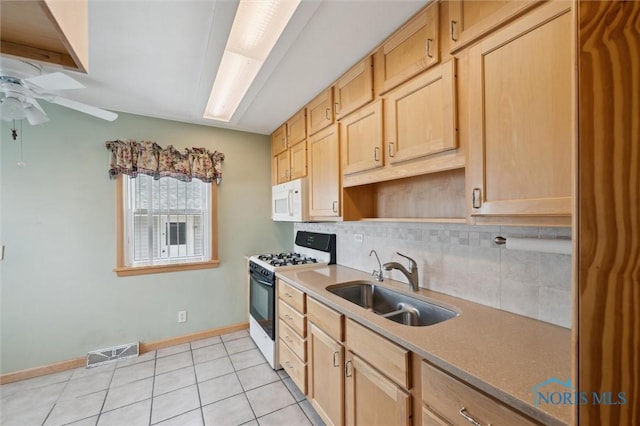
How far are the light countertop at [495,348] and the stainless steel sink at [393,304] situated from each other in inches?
3.4

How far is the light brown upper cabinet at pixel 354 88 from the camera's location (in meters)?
1.71

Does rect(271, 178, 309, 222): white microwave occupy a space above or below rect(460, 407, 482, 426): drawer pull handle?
above

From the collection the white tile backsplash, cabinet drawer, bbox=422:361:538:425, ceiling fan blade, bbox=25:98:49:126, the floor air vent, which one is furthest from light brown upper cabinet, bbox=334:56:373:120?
the floor air vent

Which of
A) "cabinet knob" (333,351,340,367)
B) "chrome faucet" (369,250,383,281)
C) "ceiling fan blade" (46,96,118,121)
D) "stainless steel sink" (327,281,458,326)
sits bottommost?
"cabinet knob" (333,351,340,367)

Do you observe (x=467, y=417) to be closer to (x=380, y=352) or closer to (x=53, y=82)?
(x=380, y=352)

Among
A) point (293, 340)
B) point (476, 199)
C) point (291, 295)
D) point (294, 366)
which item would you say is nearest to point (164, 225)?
point (291, 295)

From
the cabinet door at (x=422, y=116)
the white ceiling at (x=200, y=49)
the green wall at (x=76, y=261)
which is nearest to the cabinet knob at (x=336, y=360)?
the cabinet door at (x=422, y=116)

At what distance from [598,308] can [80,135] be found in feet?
11.7

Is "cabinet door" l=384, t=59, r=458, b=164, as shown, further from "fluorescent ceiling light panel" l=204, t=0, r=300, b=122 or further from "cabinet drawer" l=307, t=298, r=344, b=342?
"cabinet drawer" l=307, t=298, r=344, b=342

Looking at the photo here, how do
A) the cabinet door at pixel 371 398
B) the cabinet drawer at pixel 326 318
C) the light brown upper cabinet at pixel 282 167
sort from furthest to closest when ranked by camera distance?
1. the light brown upper cabinet at pixel 282 167
2. the cabinet drawer at pixel 326 318
3. the cabinet door at pixel 371 398

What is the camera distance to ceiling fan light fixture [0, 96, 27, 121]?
1557 millimetres

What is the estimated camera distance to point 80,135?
98.3 inches

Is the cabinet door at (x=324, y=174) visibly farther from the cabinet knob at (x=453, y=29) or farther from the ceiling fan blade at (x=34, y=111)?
the ceiling fan blade at (x=34, y=111)

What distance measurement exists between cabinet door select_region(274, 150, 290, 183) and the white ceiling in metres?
0.59
